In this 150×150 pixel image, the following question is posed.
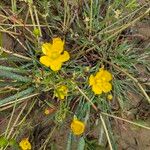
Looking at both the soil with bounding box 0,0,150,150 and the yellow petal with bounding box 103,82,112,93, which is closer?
the yellow petal with bounding box 103,82,112,93

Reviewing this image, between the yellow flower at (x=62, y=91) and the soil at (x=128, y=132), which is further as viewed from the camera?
the soil at (x=128, y=132)

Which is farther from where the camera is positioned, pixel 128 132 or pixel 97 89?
pixel 128 132

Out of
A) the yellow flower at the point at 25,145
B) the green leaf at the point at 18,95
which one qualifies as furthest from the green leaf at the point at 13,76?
the yellow flower at the point at 25,145

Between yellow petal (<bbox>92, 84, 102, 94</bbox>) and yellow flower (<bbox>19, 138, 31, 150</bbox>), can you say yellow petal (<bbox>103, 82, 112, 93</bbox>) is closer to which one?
yellow petal (<bbox>92, 84, 102, 94</bbox>)

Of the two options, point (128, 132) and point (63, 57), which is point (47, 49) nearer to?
point (63, 57)

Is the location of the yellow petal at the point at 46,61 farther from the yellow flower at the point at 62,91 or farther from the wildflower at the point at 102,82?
the wildflower at the point at 102,82

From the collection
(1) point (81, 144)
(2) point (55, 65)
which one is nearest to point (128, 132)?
(1) point (81, 144)

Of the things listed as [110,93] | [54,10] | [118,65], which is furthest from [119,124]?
[54,10]

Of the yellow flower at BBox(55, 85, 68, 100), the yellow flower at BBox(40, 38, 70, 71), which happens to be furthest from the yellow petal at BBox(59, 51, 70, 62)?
the yellow flower at BBox(55, 85, 68, 100)
